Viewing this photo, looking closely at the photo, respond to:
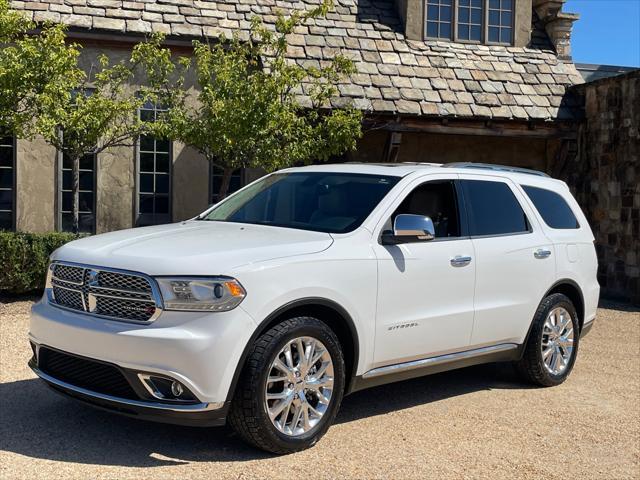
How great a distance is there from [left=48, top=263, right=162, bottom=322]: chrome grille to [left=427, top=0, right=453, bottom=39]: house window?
→ 1224 cm

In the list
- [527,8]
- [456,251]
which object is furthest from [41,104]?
[527,8]

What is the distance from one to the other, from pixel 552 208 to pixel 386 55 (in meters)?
8.32

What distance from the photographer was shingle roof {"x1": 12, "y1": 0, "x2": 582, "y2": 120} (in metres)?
13.9

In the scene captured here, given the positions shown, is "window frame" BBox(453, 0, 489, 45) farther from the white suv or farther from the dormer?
the white suv

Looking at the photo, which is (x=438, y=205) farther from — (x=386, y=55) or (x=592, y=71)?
(x=592, y=71)

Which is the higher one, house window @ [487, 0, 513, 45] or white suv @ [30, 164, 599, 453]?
house window @ [487, 0, 513, 45]

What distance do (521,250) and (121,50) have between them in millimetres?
9466

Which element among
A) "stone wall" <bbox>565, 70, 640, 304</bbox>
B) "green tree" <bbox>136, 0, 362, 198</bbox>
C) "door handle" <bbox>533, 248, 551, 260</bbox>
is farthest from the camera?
"stone wall" <bbox>565, 70, 640, 304</bbox>

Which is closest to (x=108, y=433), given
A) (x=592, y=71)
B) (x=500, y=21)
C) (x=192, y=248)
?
(x=192, y=248)

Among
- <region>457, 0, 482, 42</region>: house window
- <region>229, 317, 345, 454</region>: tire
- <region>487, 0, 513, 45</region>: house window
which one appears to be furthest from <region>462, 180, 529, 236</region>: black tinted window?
<region>487, 0, 513, 45</region>: house window

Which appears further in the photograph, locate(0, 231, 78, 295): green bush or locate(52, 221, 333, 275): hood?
locate(0, 231, 78, 295): green bush

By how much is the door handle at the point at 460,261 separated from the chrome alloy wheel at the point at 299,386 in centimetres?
142

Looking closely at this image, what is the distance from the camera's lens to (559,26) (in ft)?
54.4

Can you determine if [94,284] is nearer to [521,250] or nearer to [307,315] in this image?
[307,315]
